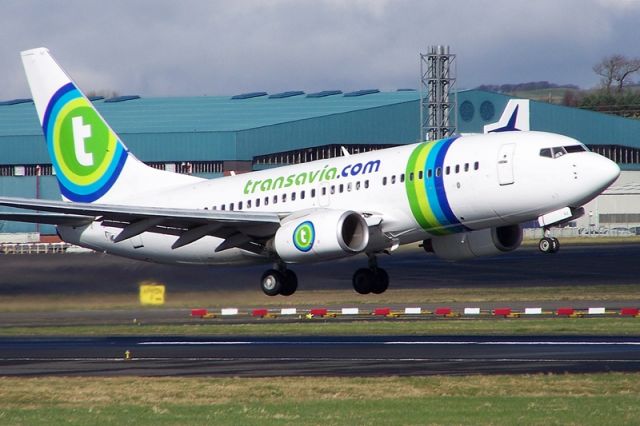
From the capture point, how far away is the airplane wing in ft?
135

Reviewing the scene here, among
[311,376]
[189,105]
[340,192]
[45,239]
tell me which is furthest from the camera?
[189,105]

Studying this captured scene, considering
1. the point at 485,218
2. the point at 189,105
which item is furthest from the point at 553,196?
the point at 189,105

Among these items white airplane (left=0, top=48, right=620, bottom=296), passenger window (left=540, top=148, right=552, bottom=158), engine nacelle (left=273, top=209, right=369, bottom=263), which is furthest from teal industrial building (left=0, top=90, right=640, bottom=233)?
passenger window (left=540, top=148, right=552, bottom=158)

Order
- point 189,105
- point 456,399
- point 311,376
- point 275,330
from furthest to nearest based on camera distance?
point 189,105, point 275,330, point 311,376, point 456,399

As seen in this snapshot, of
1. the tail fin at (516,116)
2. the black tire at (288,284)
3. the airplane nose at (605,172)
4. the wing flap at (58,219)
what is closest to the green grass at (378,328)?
the black tire at (288,284)

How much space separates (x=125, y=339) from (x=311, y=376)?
565 inches

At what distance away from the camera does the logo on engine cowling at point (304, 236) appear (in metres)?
40.1

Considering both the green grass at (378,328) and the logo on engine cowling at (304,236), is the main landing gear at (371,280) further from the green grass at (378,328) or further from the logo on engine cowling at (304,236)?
the logo on engine cowling at (304,236)

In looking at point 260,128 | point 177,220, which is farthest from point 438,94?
point 177,220

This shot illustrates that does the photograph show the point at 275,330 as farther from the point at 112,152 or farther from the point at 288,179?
the point at 112,152

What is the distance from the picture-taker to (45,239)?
9212 cm

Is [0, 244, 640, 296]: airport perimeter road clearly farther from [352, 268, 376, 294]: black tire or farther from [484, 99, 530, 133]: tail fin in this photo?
[484, 99, 530, 133]: tail fin

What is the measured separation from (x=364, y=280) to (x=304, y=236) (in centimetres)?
439

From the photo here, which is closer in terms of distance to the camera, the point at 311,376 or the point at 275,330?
the point at 311,376
